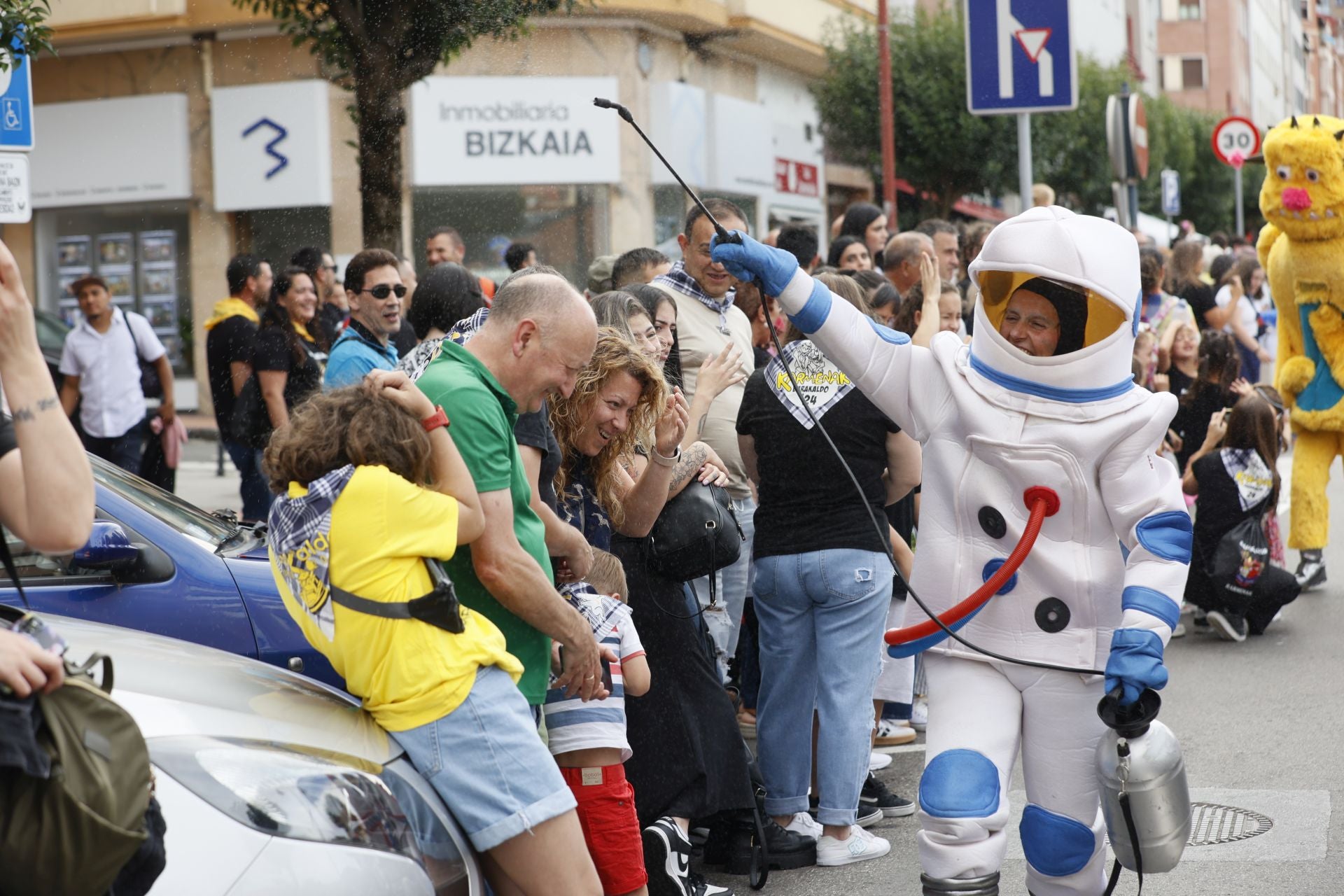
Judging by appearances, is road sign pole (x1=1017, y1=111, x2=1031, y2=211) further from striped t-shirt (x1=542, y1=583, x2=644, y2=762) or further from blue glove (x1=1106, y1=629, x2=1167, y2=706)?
blue glove (x1=1106, y1=629, x2=1167, y2=706)

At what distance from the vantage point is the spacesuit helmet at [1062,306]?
3.71m

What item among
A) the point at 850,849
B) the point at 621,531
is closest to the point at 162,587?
the point at 621,531

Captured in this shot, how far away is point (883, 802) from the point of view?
568 centimetres

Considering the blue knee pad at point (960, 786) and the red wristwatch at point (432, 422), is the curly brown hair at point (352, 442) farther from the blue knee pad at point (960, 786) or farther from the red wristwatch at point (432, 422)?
the blue knee pad at point (960, 786)

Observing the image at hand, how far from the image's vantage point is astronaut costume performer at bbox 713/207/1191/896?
144 inches

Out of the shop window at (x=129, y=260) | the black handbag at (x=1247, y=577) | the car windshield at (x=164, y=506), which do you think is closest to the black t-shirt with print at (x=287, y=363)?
the car windshield at (x=164, y=506)

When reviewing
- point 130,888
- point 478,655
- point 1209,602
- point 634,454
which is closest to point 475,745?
point 478,655

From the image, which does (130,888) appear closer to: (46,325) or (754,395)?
(754,395)

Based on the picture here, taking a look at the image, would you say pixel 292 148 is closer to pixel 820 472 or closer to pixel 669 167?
pixel 820 472

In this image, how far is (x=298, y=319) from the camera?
910 cm

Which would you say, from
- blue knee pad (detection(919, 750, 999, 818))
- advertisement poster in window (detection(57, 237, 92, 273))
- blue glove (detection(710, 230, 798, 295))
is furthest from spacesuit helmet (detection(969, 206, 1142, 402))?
advertisement poster in window (detection(57, 237, 92, 273))

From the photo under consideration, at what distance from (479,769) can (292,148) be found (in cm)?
1975

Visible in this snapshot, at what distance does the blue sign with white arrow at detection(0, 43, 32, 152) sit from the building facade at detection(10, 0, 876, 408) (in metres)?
13.4

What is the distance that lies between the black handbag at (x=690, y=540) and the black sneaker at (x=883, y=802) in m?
1.33
